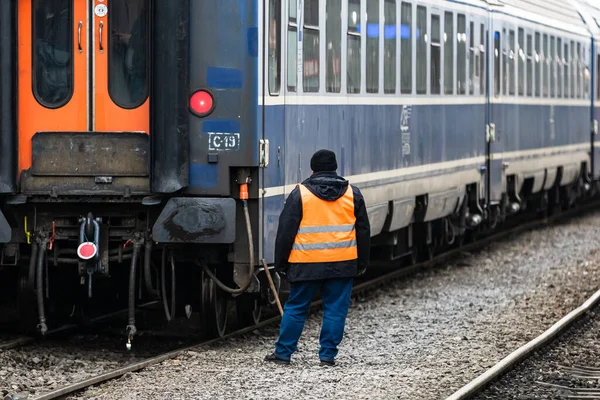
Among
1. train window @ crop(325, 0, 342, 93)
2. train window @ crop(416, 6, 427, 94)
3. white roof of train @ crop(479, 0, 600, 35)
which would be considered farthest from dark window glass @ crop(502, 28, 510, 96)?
train window @ crop(325, 0, 342, 93)

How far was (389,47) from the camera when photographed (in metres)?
13.8

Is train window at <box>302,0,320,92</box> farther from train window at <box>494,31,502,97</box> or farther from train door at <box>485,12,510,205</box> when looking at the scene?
train window at <box>494,31,502,97</box>

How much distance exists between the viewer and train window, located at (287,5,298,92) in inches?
426

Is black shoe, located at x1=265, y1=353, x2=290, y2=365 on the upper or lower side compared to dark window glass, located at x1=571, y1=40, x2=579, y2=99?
lower

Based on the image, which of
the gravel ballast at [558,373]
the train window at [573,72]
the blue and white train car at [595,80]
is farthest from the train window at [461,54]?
the blue and white train car at [595,80]

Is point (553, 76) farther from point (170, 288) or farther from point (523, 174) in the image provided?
point (170, 288)

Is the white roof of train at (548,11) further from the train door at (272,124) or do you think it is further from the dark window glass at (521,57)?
the train door at (272,124)

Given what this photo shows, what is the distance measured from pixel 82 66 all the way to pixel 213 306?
2006 millimetres

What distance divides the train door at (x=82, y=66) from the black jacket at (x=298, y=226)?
129 cm

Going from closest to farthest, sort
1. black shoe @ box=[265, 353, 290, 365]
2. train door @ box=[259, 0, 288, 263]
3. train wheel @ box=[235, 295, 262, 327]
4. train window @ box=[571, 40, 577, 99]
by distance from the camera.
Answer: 1. black shoe @ box=[265, 353, 290, 365]
2. train door @ box=[259, 0, 288, 263]
3. train wheel @ box=[235, 295, 262, 327]
4. train window @ box=[571, 40, 577, 99]

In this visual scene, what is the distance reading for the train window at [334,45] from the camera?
11.9 metres

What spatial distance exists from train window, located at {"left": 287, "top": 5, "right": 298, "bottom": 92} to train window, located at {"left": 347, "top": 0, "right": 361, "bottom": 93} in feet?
4.80

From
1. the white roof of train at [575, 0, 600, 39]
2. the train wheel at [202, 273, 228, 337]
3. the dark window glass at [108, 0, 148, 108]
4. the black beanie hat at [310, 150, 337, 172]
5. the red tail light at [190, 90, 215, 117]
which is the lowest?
the train wheel at [202, 273, 228, 337]

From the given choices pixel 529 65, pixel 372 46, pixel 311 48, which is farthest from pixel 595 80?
pixel 311 48
